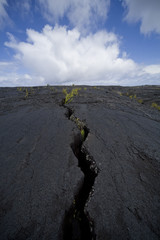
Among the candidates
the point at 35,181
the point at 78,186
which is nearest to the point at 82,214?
the point at 78,186

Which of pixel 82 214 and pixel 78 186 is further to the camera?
pixel 78 186

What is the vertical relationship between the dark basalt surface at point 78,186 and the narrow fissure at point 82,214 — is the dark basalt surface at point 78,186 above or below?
above

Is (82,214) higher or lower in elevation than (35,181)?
lower

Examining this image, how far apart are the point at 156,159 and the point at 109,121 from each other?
156 centimetres

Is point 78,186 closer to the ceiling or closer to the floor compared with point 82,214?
closer to the ceiling

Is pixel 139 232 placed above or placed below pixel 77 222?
above

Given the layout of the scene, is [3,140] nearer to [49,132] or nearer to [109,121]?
[49,132]

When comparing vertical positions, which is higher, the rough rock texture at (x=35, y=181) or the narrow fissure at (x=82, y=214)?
the rough rock texture at (x=35, y=181)

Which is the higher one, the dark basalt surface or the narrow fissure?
the dark basalt surface

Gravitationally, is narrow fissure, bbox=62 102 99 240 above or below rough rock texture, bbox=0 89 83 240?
below

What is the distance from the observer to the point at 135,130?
276 centimetres

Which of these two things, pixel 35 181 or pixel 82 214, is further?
pixel 35 181

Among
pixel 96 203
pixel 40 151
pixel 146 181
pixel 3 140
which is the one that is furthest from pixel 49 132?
pixel 146 181

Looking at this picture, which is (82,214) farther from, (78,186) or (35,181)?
(35,181)
